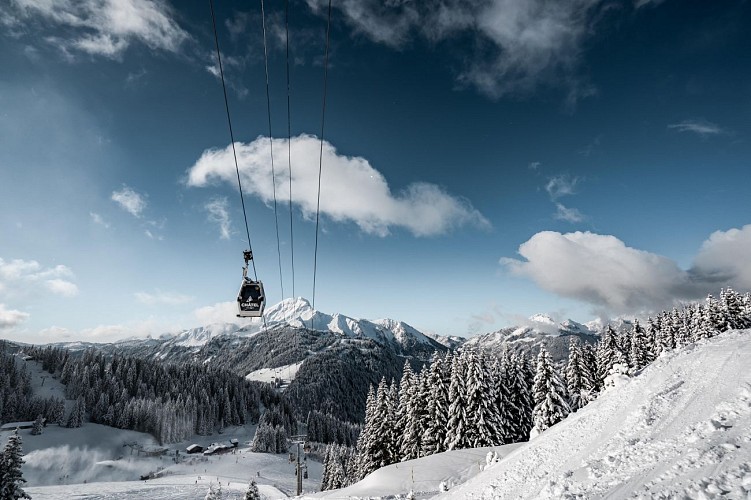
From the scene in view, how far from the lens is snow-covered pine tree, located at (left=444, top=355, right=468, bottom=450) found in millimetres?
34875

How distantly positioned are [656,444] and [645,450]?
0.45 metres

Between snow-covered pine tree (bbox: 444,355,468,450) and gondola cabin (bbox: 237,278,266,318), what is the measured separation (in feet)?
83.9

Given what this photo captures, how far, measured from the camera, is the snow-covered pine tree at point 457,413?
3488 centimetres

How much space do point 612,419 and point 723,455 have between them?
7014 mm

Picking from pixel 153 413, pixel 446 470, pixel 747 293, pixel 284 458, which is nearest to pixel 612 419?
pixel 446 470

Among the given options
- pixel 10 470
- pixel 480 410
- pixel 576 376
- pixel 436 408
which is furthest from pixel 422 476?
pixel 10 470

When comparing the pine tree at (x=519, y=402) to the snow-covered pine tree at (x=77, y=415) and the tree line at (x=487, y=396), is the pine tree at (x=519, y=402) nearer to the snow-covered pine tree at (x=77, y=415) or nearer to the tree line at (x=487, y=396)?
the tree line at (x=487, y=396)

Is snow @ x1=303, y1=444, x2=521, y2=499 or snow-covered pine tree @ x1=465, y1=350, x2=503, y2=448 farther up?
snow-covered pine tree @ x1=465, y1=350, x2=503, y2=448

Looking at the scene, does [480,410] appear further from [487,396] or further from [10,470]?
[10,470]

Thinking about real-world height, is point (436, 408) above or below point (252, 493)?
above

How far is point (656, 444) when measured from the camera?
1088 cm

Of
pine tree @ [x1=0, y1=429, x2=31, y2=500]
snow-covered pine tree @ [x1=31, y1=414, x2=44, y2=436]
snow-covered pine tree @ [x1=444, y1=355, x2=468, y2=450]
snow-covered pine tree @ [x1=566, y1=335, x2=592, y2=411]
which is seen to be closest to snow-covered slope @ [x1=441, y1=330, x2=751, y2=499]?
snow-covered pine tree @ [x1=444, y1=355, x2=468, y2=450]

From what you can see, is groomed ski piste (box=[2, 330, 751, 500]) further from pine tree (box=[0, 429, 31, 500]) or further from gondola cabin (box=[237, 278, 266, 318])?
pine tree (box=[0, 429, 31, 500])

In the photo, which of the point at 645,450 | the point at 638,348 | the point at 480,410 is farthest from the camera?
the point at 638,348
